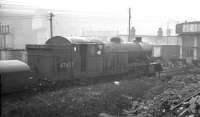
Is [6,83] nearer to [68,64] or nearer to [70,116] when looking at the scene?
[70,116]

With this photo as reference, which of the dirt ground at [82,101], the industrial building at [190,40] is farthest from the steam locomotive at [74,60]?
the industrial building at [190,40]

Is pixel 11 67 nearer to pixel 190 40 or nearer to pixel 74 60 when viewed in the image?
pixel 74 60

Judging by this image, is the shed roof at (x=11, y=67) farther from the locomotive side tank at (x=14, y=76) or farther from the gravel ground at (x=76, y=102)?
the gravel ground at (x=76, y=102)

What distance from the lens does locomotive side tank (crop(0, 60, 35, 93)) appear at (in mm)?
11734

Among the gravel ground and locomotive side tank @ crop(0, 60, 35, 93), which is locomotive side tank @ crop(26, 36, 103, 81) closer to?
the gravel ground

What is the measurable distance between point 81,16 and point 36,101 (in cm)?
9890

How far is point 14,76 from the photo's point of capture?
12.1 metres

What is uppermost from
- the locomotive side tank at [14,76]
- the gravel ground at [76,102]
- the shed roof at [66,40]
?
the shed roof at [66,40]

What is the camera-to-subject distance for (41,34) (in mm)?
75250

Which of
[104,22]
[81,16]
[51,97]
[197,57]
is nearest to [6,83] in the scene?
[51,97]

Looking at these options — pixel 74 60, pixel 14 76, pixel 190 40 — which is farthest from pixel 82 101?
pixel 190 40

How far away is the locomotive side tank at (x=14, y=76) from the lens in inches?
462

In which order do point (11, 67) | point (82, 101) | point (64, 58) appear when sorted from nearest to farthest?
point (11, 67)
point (82, 101)
point (64, 58)

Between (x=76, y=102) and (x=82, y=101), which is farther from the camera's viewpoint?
(x=82, y=101)
